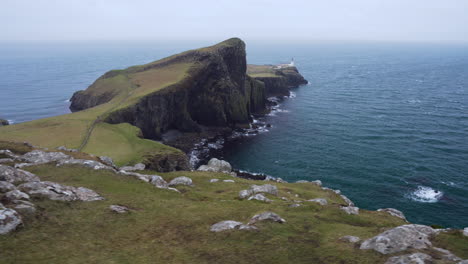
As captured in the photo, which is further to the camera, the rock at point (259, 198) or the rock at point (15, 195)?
the rock at point (259, 198)

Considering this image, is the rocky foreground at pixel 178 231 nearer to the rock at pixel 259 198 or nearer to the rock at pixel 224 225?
the rock at pixel 224 225

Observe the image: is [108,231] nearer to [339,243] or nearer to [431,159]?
[339,243]

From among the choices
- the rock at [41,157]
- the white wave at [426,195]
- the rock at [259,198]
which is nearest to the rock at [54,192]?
the rock at [41,157]

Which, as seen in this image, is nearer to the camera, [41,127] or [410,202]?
[410,202]

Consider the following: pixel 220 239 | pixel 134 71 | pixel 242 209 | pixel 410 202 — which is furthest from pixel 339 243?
pixel 134 71

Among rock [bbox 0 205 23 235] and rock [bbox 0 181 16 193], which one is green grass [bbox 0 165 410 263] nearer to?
rock [bbox 0 205 23 235]
